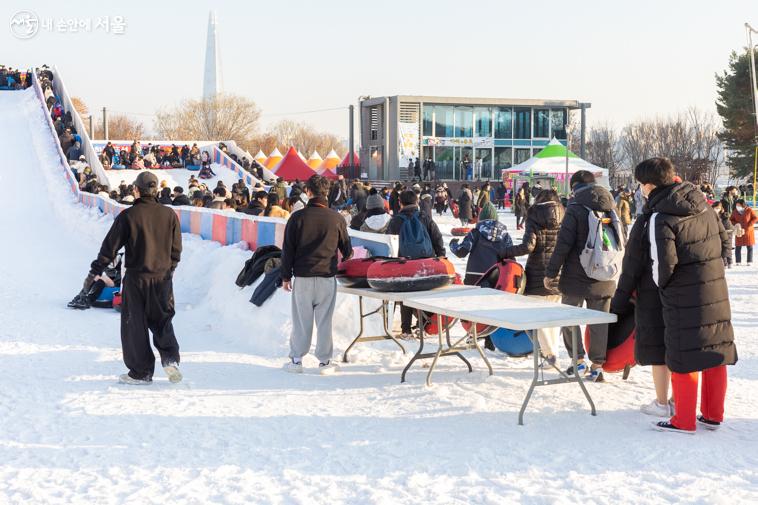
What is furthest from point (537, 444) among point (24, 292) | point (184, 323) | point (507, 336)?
point (24, 292)

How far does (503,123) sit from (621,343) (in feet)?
173

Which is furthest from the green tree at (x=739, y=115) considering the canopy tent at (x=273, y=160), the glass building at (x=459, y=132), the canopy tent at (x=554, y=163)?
the canopy tent at (x=273, y=160)

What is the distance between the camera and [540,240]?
7332mm

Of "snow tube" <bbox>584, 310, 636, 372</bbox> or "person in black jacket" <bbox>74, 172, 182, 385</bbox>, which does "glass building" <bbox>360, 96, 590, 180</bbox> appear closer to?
"person in black jacket" <bbox>74, 172, 182, 385</bbox>

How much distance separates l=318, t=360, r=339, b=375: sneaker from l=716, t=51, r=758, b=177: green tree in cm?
4697

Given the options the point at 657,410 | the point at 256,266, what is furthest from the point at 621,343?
the point at 256,266

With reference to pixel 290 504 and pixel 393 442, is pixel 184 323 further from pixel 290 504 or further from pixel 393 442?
pixel 290 504

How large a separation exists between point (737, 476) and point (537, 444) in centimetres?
110

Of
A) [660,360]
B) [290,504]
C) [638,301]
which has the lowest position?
[290,504]

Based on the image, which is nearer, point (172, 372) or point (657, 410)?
point (657, 410)

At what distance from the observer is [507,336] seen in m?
7.64

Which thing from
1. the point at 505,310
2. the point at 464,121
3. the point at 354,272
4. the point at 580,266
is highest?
the point at 464,121

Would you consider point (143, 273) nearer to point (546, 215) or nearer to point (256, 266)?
point (256, 266)

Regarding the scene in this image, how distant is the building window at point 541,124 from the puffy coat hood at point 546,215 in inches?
2069
